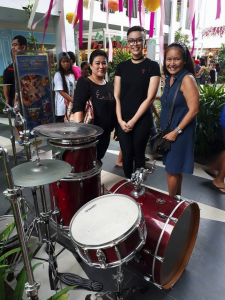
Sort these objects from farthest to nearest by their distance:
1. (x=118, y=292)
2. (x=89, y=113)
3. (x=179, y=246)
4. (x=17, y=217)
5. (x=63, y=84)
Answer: (x=63, y=84) → (x=89, y=113) → (x=179, y=246) → (x=118, y=292) → (x=17, y=217)

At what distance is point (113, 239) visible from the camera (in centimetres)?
98

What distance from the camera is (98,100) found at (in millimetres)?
1900

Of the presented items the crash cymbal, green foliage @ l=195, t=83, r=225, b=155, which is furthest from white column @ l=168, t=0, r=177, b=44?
the crash cymbal

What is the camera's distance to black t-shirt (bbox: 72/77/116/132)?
1847 mm

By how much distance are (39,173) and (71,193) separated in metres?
0.62

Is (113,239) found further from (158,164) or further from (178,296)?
(158,164)

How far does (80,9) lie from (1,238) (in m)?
1.95

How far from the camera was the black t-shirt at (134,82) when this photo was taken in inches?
76.3

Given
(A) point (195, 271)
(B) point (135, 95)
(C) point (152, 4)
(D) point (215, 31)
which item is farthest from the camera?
(D) point (215, 31)

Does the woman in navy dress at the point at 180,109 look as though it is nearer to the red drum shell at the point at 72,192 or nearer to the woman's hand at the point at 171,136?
the woman's hand at the point at 171,136

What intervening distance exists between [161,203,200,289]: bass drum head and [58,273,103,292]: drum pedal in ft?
1.43

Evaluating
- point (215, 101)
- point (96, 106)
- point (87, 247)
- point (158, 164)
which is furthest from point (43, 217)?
point (215, 101)

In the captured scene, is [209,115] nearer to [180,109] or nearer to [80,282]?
[180,109]

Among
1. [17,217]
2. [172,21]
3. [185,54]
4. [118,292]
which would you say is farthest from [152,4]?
[172,21]
